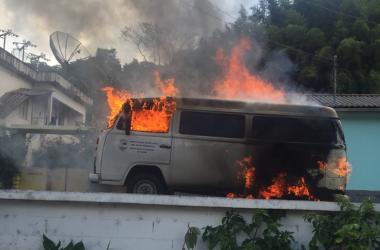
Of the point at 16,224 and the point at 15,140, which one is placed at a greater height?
the point at 15,140

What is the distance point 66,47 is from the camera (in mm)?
9867

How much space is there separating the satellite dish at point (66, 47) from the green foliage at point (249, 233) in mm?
5929

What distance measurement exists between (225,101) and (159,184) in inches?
73.7

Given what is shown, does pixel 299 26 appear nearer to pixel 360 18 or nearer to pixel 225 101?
pixel 360 18

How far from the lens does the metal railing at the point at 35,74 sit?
15781 mm

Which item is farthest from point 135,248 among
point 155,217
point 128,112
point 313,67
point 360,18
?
point 360,18

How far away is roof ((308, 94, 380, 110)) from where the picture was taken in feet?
48.2

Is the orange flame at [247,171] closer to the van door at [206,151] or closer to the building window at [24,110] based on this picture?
the van door at [206,151]

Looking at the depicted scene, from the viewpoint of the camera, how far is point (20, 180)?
910 centimetres

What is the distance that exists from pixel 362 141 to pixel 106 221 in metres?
11.7

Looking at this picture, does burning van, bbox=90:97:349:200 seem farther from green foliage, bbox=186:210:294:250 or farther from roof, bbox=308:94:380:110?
roof, bbox=308:94:380:110

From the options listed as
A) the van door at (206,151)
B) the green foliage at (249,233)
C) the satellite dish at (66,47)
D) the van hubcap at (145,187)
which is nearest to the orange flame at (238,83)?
the van door at (206,151)

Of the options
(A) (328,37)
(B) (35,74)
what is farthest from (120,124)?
(A) (328,37)

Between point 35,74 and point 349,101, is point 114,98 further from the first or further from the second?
point 35,74
